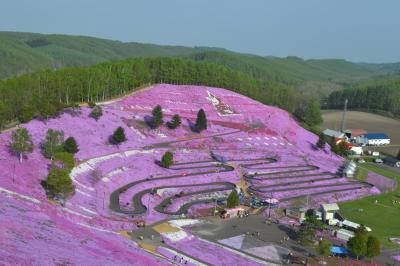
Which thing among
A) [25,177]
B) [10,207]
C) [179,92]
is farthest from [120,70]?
[10,207]

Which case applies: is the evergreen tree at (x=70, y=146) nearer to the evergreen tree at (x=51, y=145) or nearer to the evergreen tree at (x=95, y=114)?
the evergreen tree at (x=51, y=145)

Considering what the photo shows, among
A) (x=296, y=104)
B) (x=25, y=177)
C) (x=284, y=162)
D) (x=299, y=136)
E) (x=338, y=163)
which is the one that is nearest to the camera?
(x=25, y=177)

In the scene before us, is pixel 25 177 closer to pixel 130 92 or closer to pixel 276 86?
pixel 130 92

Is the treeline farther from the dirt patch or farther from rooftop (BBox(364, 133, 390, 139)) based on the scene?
the dirt patch

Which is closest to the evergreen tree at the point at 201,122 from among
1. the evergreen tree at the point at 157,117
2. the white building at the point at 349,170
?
the evergreen tree at the point at 157,117

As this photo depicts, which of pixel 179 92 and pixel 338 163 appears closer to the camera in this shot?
pixel 338 163

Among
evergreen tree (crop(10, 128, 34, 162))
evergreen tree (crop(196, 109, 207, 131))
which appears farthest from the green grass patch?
evergreen tree (crop(10, 128, 34, 162))

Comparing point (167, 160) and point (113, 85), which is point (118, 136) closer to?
point (167, 160)
